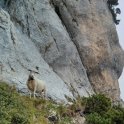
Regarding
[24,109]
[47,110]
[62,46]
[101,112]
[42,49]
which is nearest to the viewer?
[24,109]

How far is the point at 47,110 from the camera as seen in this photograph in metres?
27.5

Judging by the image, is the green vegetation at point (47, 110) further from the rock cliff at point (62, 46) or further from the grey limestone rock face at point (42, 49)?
the grey limestone rock face at point (42, 49)

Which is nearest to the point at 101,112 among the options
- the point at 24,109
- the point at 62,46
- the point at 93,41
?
the point at 24,109

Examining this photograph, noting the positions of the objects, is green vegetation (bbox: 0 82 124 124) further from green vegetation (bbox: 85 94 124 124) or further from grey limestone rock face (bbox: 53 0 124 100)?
grey limestone rock face (bbox: 53 0 124 100)

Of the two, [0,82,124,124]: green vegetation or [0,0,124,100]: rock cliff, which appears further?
[0,0,124,100]: rock cliff

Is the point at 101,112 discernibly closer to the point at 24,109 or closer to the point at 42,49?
the point at 24,109

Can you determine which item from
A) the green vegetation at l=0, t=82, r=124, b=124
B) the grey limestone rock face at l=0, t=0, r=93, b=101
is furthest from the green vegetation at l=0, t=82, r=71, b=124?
the grey limestone rock face at l=0, t=0, r=93, b=101

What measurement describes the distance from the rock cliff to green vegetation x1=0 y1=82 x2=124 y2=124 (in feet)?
6.80

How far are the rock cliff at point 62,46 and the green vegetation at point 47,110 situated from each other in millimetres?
2073

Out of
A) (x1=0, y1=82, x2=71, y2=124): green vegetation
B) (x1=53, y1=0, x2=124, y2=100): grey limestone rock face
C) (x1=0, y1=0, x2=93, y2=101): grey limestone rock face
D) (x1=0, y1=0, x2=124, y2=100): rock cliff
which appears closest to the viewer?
(x1=0, y1=82, x2=71, y2=124): green vegetation

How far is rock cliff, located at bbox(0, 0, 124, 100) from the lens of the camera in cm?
3350

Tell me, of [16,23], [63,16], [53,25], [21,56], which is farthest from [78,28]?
[21,56]

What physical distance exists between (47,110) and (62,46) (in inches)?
487

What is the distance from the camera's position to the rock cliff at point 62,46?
3350 centimetres
